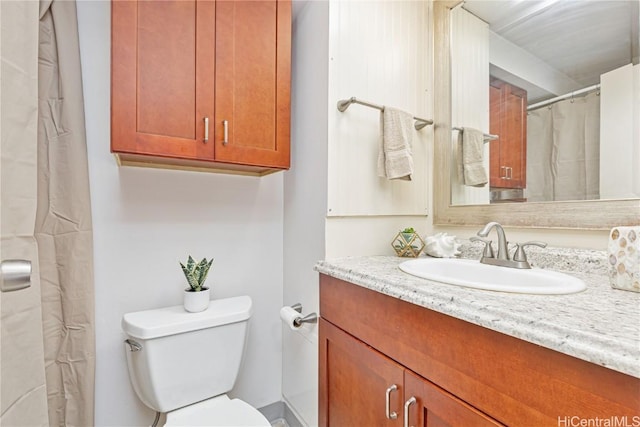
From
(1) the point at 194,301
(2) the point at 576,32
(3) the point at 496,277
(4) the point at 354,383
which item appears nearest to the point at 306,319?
(4) the point at 354,383

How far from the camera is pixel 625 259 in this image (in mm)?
688

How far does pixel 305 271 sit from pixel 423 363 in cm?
69

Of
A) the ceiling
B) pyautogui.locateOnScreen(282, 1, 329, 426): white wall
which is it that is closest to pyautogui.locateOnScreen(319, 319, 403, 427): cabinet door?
pyautogui.locateOnScreen(282, 1, 329, 426): white wall

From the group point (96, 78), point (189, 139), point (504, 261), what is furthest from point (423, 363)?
point (96, 78)

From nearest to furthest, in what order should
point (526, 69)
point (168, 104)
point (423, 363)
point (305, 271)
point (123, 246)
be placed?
point (423, 363), point (168, 104), point (526, 69), point (123, 246), point (305, 271)

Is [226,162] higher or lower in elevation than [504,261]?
higher

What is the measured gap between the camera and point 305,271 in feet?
4.28

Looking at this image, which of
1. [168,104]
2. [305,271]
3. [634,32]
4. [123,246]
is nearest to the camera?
[634,32]

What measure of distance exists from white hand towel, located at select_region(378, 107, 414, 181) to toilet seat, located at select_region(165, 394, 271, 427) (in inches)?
38.7

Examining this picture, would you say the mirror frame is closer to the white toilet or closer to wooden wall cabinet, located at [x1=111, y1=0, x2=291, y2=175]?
wooden wall cabinet, located at [x1=111, y1=0, x2=291, y2=175]

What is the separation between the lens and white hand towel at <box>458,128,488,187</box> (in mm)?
1229

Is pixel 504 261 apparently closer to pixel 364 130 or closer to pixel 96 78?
pixel 364 130

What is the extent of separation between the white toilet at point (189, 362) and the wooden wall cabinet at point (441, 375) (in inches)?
14.1

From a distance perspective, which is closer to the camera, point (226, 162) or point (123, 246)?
point (226, 162)
